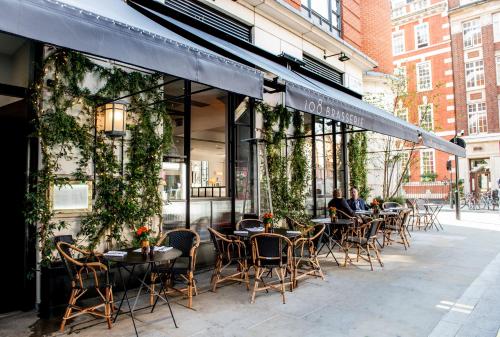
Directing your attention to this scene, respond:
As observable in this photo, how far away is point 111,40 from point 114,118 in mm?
2446

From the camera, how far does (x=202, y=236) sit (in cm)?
656

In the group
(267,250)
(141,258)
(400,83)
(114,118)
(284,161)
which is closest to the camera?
(141,258)

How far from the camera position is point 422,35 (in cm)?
2917

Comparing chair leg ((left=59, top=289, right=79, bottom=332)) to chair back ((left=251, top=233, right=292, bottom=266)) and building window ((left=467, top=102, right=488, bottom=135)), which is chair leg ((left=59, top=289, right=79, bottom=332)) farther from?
building window ((left=467, top=102, right=488, bottom=135))

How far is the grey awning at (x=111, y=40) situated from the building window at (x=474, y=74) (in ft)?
92.3

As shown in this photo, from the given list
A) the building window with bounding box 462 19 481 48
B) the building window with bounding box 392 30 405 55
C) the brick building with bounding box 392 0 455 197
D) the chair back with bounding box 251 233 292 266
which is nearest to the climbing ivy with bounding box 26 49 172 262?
the chair back with bounding box 251 233 292 266

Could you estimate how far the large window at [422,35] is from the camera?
28828 mm

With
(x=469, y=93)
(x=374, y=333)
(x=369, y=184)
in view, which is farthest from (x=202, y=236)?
(x=469, y=93)

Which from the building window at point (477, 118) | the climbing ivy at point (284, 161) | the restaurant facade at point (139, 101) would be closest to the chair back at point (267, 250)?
the restaurant facade at point (139, 101)

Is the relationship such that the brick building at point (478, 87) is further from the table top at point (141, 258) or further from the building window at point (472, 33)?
the table top at point (141, 258)

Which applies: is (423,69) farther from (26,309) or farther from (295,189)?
(26,309)

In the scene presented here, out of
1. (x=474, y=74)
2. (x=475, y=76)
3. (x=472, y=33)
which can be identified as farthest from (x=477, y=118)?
(x=472, y=33)

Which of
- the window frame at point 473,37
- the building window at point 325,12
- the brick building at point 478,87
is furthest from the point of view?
the window frame at point 473,37

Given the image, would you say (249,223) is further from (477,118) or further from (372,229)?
(477,118)
